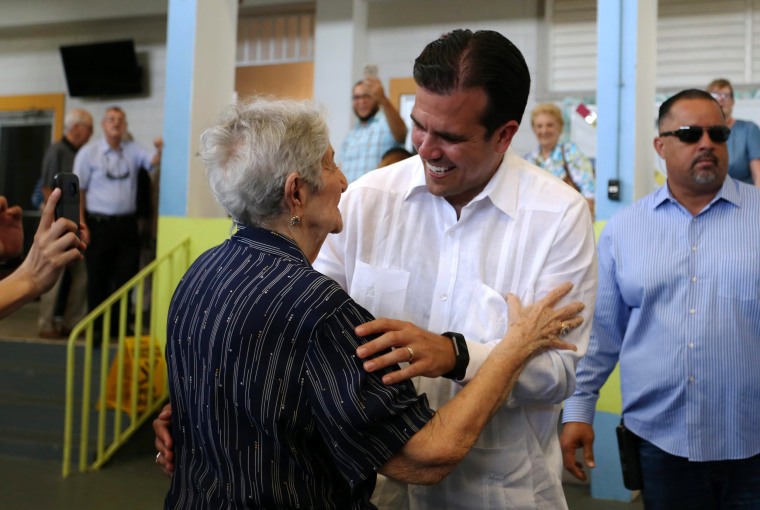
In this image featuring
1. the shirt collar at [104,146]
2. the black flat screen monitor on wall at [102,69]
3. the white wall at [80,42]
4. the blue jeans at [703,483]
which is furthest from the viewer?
the white wall at [80,42]

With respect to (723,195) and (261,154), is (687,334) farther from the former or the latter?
(261,154)

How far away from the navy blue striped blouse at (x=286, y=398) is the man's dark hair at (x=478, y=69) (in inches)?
23.6

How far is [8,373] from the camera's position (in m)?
6.20

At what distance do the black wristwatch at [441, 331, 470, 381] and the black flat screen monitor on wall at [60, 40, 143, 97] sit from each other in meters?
9.22

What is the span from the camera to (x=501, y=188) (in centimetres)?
193

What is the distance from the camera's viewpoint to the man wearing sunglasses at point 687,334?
98.5 inches

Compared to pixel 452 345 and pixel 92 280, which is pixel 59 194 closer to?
pixel 452 345

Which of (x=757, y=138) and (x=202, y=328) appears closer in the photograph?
(x=202, y=328)

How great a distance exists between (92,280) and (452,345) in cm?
552

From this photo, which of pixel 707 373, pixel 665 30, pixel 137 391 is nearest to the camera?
pixel 707 373

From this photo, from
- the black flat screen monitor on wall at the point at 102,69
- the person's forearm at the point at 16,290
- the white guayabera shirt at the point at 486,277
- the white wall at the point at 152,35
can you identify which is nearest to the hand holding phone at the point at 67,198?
the person's forearm at the point at 16,290

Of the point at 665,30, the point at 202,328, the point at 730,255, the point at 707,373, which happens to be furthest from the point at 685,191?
the point at 665,30

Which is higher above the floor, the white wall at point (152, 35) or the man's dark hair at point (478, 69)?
the white wall at point (152, 35)

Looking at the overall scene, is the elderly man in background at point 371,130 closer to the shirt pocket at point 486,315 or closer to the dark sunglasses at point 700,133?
the dark sunglasses at point 700,133
